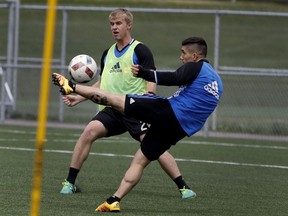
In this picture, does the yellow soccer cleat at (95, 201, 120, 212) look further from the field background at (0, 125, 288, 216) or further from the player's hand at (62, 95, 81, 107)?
the player's hand at (62, 95, 81, 107)

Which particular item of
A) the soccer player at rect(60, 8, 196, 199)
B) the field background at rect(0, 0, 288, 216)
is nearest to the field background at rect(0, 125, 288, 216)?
the field background at rect(0, 0, 288, 216)

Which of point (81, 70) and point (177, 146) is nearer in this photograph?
point (81, 70)

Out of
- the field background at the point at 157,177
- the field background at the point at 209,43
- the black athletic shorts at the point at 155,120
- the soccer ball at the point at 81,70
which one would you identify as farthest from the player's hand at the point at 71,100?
the field background at the point at 209,43

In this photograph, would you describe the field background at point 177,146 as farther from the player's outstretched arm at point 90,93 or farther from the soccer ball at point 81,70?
the soccer ball at point 81,70

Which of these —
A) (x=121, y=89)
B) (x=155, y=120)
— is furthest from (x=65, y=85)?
(x=121, y=89)

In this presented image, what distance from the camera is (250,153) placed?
16.7 m

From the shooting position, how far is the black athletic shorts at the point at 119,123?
431 inches

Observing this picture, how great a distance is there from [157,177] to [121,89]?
7.25 feet

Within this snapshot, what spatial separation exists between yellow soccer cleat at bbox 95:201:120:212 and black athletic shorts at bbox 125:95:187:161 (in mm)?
577

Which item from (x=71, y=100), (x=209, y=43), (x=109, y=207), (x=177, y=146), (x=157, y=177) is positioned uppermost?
(x=71, y=100)

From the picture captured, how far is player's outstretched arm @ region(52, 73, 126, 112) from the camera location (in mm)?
9406

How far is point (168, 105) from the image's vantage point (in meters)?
9.67

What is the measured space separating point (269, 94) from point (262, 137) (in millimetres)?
4933

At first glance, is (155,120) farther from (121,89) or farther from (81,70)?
(121,89)
